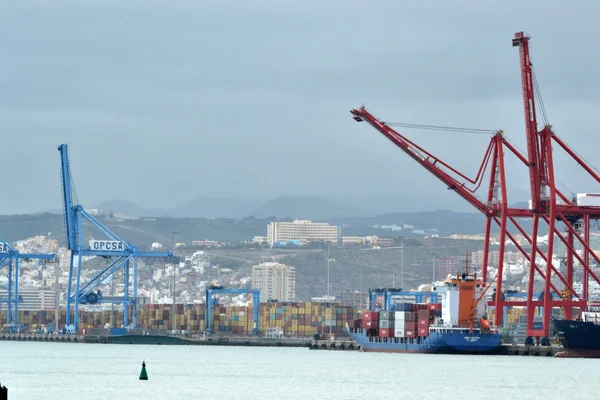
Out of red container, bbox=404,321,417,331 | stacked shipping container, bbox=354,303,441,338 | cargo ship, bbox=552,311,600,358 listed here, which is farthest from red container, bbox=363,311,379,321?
cargo ship, bbox=552,311,600,358

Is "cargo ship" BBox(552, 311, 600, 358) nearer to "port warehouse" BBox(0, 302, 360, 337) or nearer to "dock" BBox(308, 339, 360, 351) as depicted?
"dock" BBox(308, 339, 360, 351)

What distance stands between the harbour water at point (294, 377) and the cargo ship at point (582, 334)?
1414mm

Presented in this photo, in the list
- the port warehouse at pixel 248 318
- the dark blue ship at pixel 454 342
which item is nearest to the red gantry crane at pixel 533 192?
the dark blue ship at pixel 454 342

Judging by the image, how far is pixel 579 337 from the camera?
303ft

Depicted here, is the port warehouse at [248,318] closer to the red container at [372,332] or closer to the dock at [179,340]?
the dock at [179,340]

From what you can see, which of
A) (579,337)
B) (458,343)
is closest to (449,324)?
(458,343)

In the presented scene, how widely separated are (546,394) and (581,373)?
14.6 m

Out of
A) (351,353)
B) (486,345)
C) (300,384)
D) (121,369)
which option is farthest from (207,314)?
(300,384)

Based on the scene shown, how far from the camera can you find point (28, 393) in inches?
2382

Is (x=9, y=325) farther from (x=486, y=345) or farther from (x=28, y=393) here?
(x=28, y=393)

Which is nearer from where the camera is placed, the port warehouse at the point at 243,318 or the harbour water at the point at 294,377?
the harbour water at the point at 294,377

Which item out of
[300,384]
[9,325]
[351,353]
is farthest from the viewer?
[9,325]

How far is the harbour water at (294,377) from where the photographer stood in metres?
62.1

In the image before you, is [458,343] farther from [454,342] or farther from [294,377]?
[294,377]
